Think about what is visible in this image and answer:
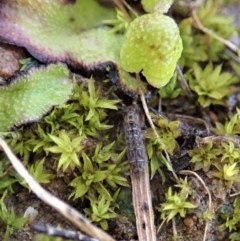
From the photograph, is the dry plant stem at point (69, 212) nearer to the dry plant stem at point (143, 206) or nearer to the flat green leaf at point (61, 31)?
the dry plant stem at point (143, 206)

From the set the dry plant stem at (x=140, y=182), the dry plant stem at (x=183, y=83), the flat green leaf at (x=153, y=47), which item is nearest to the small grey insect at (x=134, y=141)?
the dry plant stem at (x=140, y=182)

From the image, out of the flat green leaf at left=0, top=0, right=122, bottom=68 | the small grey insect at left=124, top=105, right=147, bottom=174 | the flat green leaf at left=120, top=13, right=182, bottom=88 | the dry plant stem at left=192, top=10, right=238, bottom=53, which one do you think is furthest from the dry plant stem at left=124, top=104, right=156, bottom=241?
the dry plant stem at left=192, top=10, right=238, bottom=53

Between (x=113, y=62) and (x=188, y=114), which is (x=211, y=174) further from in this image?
(x=113, y=62)

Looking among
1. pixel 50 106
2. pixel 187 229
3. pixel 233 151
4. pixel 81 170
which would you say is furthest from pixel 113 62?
pixel 187 229

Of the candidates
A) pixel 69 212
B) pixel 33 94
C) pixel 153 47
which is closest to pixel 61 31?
pixel 33 94

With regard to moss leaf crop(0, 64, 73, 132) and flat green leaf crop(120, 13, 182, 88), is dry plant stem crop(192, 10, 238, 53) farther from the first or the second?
moss leaf crop(0, 64, 73, 132)

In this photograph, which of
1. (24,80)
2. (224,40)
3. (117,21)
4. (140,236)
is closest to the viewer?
(140,236)

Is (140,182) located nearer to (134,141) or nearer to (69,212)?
(134,141)

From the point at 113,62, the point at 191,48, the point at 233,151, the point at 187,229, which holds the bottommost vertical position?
the point at 187,229
